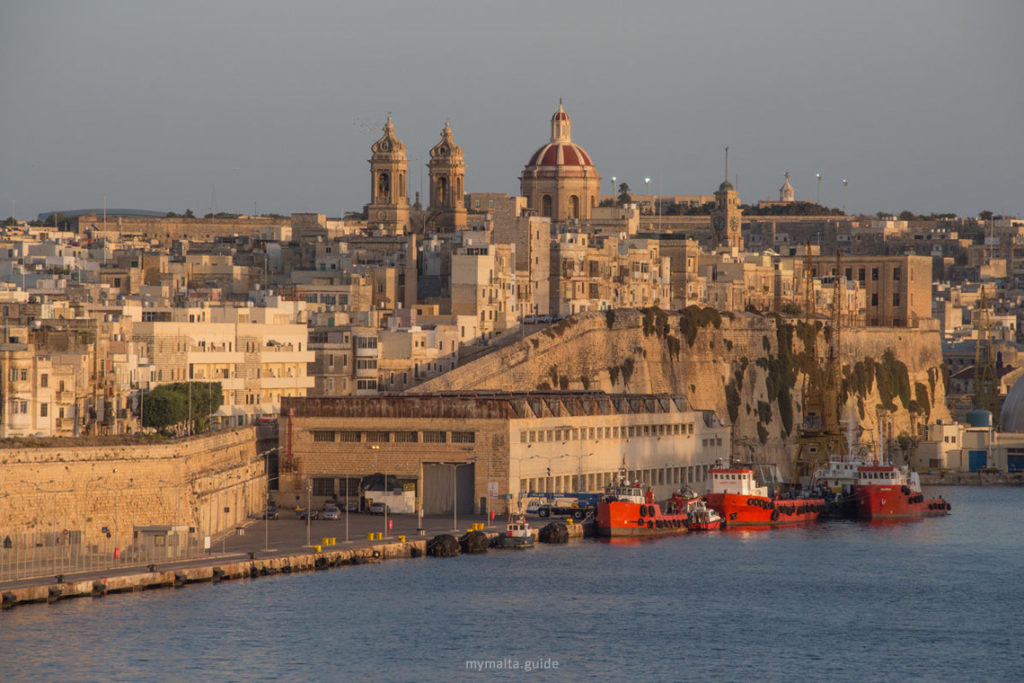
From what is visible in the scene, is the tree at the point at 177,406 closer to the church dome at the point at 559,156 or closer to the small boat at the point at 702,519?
the small boat at the point at 702,519

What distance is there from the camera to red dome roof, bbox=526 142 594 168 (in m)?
125

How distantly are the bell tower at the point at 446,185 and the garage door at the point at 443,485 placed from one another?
44.9 meters

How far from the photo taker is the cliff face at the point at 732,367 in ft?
307

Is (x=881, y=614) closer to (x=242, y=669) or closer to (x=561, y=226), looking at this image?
(x=242, y=669)

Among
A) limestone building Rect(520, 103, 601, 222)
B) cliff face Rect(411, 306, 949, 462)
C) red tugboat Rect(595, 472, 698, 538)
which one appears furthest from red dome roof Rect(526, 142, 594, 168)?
red tugboat Rect(595, 472, 698, 538)

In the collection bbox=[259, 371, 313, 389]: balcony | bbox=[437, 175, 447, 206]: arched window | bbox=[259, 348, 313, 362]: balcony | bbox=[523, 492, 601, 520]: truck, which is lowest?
bbox=[523, 492, 601, 520]: truck

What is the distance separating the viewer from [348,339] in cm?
8988

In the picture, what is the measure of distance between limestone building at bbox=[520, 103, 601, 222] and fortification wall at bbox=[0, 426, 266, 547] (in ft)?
200

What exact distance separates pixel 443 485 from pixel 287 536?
9.23 meters

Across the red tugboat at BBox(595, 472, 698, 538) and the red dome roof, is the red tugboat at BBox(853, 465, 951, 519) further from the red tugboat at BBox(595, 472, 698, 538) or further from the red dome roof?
the red dome roof

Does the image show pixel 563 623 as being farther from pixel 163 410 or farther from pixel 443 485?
pixel 163 410

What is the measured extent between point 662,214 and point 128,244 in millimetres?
45848

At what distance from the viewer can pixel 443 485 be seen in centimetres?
7281

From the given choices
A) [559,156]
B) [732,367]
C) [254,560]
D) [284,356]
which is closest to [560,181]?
[559,156]
